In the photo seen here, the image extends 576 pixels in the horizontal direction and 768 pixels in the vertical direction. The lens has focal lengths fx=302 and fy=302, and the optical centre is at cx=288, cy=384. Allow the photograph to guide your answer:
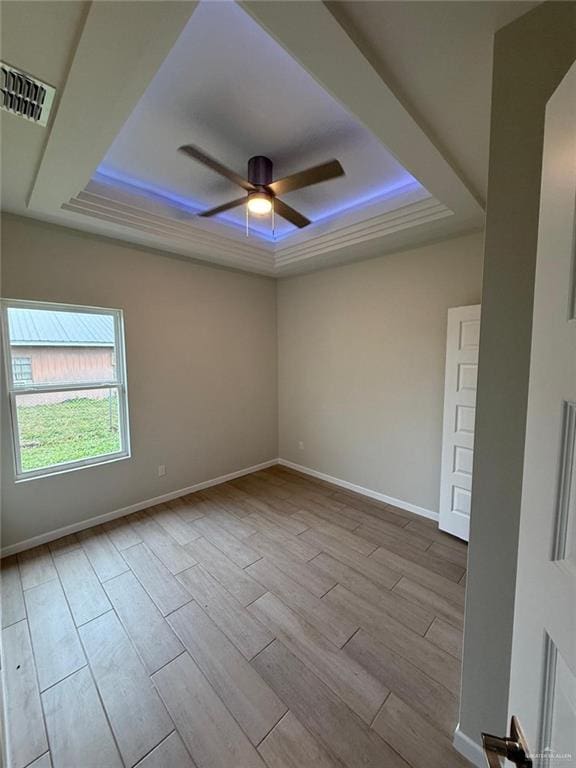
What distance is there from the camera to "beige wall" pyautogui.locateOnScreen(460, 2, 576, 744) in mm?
933

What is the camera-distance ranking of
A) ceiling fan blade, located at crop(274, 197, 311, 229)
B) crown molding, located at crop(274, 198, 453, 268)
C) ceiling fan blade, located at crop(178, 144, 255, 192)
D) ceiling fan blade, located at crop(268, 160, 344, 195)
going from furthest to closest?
crown molding, located at crop(274, 198, 453, 268) < ceiling fan blade, located at crop(274, 197, 311, 229) < ceiling fan blade, located at crop(268, 160, 344, 195) < ceiling fan blade, located at crop(178, 144, 255, 192)

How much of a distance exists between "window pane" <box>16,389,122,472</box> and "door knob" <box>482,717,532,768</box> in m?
3.21

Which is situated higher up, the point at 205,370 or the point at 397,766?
the point at 205,370

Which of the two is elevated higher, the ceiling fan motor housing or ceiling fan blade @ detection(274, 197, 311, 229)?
the ceiling fan motor housing

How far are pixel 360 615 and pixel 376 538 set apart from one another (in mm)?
854

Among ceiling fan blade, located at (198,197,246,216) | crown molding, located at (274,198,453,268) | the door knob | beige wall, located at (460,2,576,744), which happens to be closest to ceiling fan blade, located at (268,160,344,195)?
ceiling fan blade, located at (198,197,246,216)

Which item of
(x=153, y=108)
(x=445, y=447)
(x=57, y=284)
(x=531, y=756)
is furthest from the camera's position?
(x=445, y=447)

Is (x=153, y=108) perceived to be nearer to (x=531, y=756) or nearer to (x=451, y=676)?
(x=531, y=756)

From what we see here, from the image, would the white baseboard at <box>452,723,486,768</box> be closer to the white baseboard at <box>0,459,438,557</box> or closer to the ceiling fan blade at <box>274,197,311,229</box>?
the white baseboard at <box>0,459,438,557</box>

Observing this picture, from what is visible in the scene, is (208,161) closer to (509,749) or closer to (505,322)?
(505,322)

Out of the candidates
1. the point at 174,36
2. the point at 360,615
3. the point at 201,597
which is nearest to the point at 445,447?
the point at 360,615

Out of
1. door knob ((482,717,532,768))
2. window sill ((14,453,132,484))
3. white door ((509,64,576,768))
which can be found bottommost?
window sill ((14,453,132,484))

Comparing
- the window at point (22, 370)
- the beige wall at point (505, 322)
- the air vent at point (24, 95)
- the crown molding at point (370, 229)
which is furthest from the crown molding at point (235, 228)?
the beige wall at point (505, 322)

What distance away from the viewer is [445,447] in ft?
9.05
